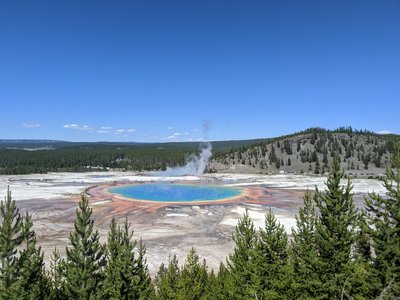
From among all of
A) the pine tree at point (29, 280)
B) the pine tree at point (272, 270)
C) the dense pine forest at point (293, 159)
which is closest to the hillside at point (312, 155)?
the dense pine forest at point (293, 159)

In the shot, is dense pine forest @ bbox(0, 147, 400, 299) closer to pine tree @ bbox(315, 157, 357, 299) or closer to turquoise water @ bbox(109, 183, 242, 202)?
pine tree @ bbox(315, 157, 357, 299)

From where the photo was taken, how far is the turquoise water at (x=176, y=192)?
59375 mm

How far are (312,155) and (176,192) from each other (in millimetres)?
73596

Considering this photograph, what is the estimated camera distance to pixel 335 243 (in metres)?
15.9

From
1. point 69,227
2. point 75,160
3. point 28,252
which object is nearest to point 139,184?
point 69,227

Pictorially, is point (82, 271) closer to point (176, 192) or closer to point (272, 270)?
point (272, 270)

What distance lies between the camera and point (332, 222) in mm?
16312

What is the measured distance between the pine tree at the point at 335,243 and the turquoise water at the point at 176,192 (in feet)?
136

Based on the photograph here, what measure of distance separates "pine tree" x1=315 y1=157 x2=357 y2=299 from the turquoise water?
41.4 meters

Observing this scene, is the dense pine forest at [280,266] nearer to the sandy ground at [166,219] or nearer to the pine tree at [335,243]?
the pine tree at [335,243]

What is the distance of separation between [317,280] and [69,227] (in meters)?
30.0

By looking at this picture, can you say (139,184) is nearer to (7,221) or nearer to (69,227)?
(69,227)

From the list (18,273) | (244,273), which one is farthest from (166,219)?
(244,273)

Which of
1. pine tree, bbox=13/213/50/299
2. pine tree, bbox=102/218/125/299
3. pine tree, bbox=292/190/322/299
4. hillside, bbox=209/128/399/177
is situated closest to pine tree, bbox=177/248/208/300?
pine tree, bbox=102/218/125/299
